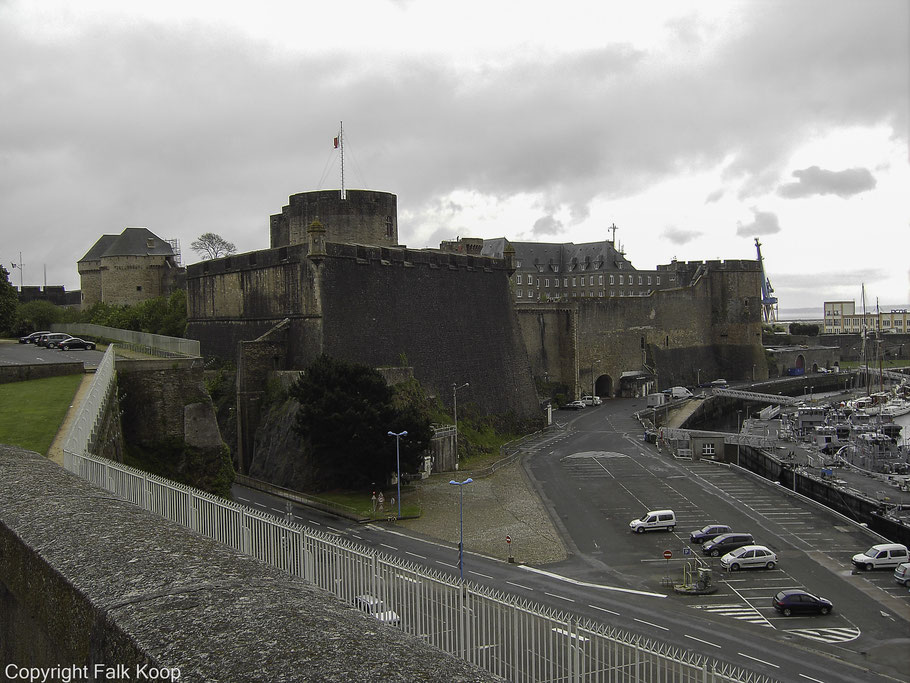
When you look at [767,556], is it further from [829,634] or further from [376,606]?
[376,606]

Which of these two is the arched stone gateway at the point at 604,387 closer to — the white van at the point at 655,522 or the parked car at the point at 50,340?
the white van at the point at 655,522

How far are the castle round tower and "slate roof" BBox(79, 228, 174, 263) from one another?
52.9ft

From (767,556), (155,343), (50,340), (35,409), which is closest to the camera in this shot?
(35,409)

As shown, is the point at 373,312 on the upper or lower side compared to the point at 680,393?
upper

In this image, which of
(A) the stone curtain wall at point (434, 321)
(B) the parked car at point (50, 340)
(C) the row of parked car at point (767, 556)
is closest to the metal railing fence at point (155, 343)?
(B) the parked car at point (50, 340)

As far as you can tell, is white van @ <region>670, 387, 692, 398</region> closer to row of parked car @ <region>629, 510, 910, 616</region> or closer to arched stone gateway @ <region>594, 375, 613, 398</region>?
arched stone gateway @ <region>594, 375, 613, 398</region>

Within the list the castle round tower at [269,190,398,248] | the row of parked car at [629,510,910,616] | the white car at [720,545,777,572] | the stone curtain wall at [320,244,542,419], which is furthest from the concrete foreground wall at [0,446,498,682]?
the castle round tower at [269,190,398,248]

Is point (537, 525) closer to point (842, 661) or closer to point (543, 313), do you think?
point (842, 661)

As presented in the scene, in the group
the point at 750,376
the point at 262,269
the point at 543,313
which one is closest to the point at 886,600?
the point at 262,269

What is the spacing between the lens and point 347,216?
144 ft

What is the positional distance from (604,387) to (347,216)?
33.0 m

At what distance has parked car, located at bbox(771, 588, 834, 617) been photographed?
774 inches

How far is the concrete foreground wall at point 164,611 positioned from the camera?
3736 mm

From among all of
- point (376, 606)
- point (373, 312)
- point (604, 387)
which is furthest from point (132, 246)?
point (376, 606)
